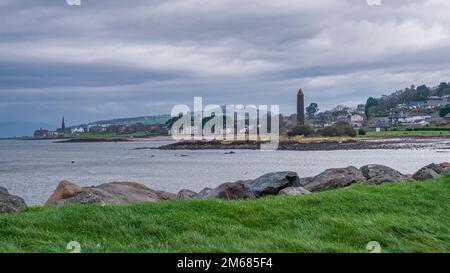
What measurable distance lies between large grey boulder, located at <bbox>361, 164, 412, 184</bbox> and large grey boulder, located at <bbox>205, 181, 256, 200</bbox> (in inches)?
210

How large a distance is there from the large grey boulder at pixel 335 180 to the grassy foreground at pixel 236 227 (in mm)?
6922

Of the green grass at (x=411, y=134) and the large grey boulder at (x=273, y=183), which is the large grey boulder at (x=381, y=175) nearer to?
the large grey boulder at (x=273, y=183)

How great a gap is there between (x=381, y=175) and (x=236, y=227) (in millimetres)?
12409

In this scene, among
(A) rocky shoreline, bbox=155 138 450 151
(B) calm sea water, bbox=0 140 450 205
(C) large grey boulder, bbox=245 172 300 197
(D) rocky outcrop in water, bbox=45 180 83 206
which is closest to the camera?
(D) rocky outcrop in water, bbox=45 180 83 206

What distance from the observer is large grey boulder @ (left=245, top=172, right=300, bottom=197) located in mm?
16672

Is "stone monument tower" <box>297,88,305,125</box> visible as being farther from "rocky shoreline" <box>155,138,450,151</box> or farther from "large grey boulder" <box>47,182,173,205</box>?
"large grey boulder" <box>47,182,173,205</box>

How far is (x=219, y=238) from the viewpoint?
8.45m

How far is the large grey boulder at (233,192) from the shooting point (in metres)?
15.2

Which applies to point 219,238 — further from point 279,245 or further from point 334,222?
point 334,222

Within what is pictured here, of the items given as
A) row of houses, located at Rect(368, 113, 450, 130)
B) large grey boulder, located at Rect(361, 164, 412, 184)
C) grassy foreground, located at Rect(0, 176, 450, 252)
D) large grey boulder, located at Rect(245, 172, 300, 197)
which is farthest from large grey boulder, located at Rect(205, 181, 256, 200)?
row of houses, located at Rect(368, 113, 450, 130)

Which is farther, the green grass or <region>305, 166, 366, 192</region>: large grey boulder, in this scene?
the green grass

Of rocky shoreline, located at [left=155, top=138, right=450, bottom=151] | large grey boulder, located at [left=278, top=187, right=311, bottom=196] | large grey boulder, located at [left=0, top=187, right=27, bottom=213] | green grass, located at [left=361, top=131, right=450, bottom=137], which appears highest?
large grey boulder, located at [left=0, top=187, right=27, bottom=213]

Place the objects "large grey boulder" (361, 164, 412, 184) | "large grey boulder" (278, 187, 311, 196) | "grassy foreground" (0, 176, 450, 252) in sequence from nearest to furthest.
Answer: "grassy foreground" (0, 176, 450, 252) → "large grey boulder" (278, 187, 311, 196) → "large grey boulder" (361, 164, 412, 184)
